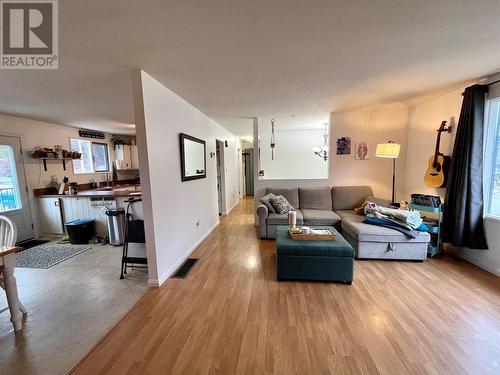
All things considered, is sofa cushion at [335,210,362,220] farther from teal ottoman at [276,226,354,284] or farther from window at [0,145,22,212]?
window at [0,145,22,212]

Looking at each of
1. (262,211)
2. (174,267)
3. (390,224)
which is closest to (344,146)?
(390,224)

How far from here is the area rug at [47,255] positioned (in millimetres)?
3075

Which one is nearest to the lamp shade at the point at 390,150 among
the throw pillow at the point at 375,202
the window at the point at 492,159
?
the throw pillow at the point at 375,202

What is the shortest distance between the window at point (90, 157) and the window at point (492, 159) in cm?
748

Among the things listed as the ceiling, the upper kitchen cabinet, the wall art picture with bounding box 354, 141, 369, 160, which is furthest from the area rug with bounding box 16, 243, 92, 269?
the wall art picture with bounding box 354, 141, 369, 160

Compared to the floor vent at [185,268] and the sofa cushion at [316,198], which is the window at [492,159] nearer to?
the sofa cushion at [316,198]

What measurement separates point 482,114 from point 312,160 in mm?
4346

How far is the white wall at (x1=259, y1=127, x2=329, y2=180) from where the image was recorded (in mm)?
6836

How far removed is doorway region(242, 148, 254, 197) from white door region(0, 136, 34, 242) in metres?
6.37

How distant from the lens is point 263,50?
186 centimetres

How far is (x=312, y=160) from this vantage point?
6.89 metres

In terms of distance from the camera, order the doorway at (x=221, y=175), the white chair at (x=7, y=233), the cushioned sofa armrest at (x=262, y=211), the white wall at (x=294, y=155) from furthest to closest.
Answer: the white wall at (x=294, y=155) < the doorway at (x=221, y=175) < the cushioned sofa armrest at (x=262, y=211) < the white chair at (x=7, y=233)

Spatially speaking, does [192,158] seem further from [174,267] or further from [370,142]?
[370,142]

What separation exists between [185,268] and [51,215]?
3420 millimetres
